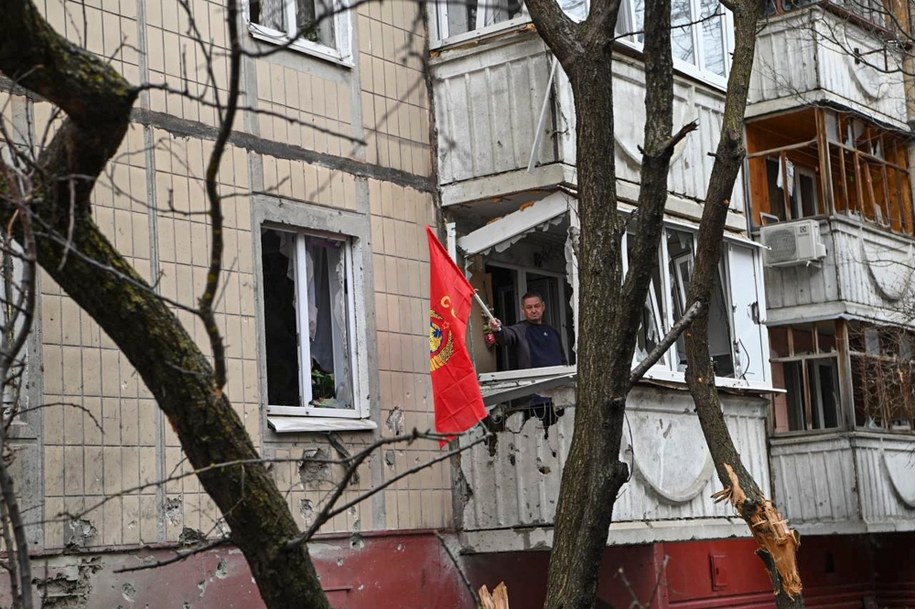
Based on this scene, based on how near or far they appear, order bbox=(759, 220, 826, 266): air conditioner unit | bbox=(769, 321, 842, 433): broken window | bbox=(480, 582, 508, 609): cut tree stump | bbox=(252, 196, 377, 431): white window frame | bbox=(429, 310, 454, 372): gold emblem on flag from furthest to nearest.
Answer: bbox=(769, 321, 842, 433): broken window
bbox=(759, 220, 826, 266): air conditioner unit
bbox=(429, 310, 454, 372): gold emblem on flag
bbox=(252, 196, 377, 431): white window frame
bbox=(480, 582, 508, 609): cut tree stump

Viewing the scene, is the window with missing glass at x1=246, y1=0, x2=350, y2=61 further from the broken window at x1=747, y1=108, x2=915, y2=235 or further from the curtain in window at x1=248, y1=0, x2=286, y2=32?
the broken window at x1=747, y1=108, x2=915, y2=235

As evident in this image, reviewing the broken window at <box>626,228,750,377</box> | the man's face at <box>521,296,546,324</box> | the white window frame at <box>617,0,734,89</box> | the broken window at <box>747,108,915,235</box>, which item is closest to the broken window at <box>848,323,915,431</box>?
the broken window at <box>747,108,915,235</box>

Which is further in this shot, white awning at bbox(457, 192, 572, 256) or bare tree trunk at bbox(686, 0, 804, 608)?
white awning at bbox(457, 192, 572, 256)

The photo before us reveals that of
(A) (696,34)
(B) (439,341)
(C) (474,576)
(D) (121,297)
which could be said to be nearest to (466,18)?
(A) (696,34)

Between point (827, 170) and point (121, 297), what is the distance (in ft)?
44.7

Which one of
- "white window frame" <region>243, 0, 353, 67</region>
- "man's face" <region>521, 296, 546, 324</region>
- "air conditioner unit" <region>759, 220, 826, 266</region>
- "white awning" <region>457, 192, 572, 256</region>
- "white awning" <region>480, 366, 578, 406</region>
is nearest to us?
"white window frame" <region>243, 0, 353, 67</region>

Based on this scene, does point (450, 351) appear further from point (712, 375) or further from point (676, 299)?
point (676, 299)

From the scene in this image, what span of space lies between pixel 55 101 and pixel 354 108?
7.54 m

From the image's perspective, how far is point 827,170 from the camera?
16.8 meters

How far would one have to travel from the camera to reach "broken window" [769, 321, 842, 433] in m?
17.2

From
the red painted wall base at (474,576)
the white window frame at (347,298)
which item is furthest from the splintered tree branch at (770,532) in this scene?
the white window frame at (347,298)

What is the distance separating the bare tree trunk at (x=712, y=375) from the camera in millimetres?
9305

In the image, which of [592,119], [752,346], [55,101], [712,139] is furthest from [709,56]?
[55,101]

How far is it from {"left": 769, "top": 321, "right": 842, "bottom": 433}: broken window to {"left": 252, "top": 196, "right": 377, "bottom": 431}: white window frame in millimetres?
7131
